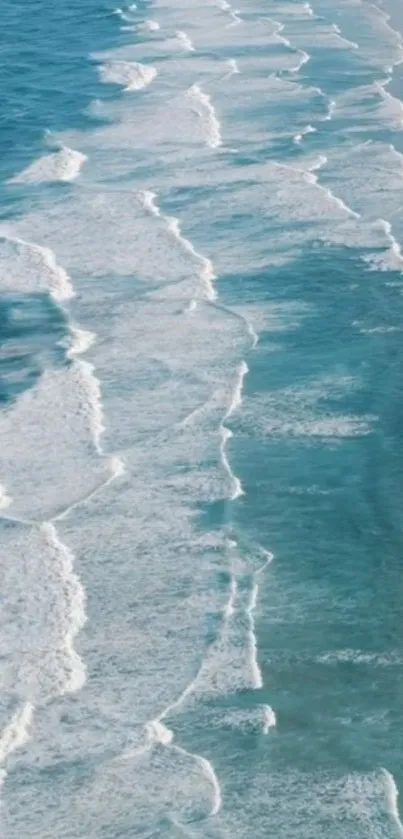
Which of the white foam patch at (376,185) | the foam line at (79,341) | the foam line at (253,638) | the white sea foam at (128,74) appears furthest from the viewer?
the white sea foam at (128,74)

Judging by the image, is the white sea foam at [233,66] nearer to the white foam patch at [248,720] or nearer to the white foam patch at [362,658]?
the white foam patch at [362,658]

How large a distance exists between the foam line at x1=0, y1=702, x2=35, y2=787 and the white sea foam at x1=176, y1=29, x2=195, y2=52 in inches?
529

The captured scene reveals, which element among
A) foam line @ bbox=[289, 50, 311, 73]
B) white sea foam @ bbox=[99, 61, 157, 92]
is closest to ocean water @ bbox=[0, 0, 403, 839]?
white sea foam @ bbox=[99, 61, 157, 92]

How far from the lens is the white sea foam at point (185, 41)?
61.3 feet

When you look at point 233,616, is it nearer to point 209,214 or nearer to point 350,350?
point 350,350

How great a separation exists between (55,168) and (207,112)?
234 cm

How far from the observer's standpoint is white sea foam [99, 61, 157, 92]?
1688 centimetres

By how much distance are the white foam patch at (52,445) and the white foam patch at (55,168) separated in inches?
171

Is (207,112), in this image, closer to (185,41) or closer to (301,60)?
(301,60)

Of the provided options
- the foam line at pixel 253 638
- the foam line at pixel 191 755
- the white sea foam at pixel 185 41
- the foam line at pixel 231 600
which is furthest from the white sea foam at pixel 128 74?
the foam line at pixel 191 755

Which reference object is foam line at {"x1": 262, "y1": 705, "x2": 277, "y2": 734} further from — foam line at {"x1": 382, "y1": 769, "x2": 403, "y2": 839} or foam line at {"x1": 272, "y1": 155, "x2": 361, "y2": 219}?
foam line at {"x1": 272, "y1": 155, "x2": 361, "y2": 219}

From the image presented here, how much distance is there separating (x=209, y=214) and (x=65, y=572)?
5.63m

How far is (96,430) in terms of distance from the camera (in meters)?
8.71

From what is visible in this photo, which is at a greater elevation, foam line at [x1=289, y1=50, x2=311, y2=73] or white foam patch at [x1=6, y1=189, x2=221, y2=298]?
foam line at [x1=289, y1=50, x2=311, y2=73]
